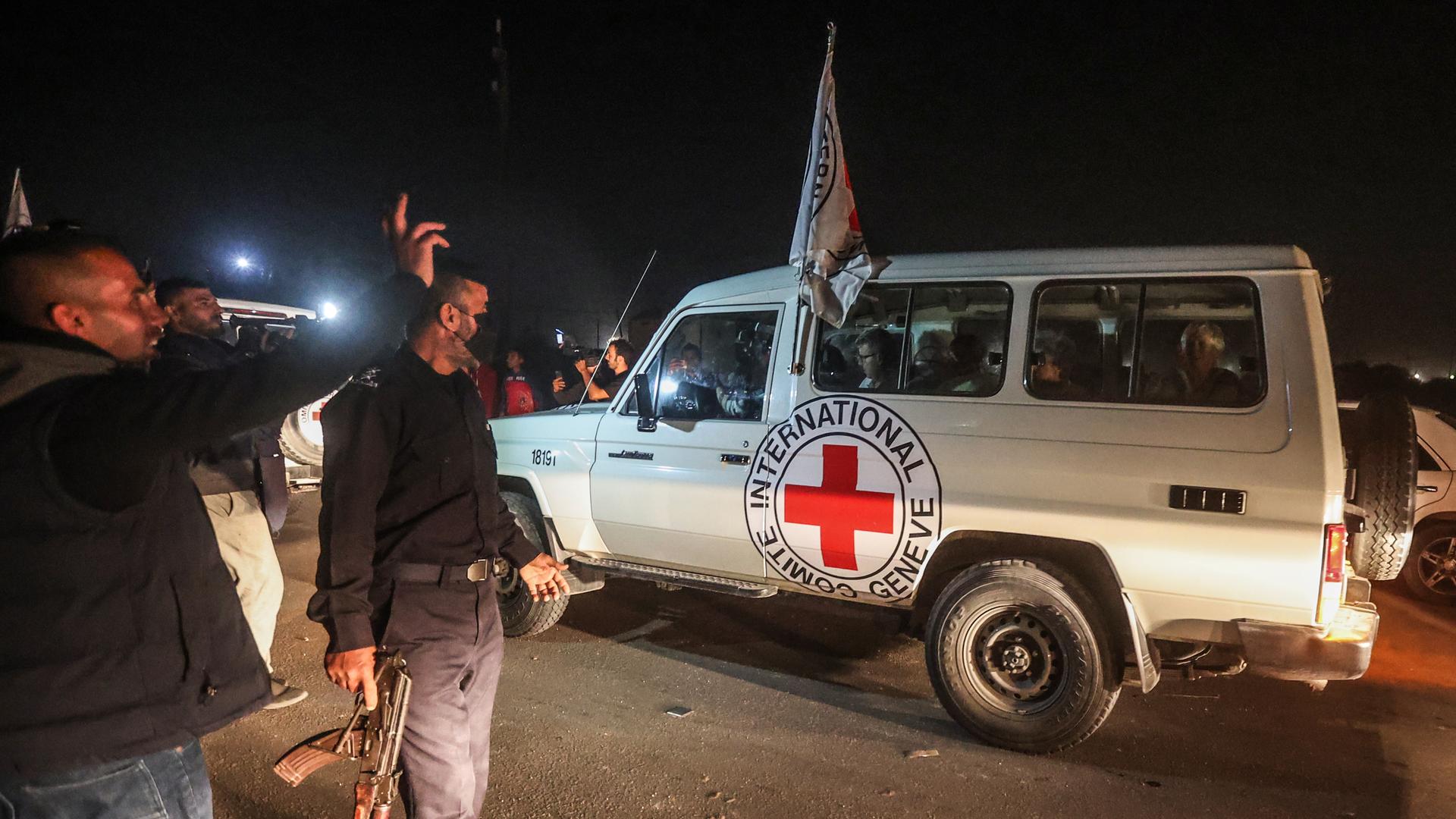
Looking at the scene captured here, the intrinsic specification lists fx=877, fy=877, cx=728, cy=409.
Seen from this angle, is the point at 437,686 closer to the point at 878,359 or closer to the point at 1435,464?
the point at 878,359

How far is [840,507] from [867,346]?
2.64ft

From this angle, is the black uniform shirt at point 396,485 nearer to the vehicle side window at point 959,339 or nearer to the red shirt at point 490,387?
the vehicle side window at point 959,339

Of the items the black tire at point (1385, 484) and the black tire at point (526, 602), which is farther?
the black tire at point (526, 602)

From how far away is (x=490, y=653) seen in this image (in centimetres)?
252

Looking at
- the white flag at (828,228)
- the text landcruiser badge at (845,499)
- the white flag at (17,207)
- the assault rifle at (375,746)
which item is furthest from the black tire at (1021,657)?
the white flag at (17,207)

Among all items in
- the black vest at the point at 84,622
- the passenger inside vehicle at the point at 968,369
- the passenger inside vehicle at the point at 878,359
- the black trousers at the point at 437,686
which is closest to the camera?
the black vest at the point at 84,622

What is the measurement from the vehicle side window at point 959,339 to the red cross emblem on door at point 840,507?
0.49 m

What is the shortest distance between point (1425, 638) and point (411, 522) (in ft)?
21.1

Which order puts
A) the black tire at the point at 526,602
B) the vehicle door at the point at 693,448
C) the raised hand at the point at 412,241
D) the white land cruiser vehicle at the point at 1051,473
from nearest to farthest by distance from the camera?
the raised hand at the point at 412,241 < the white land cruiser vehicle at the point at 1051,473 < the vehicle door at the point at 693,448 < the black tire at the point at 526,602

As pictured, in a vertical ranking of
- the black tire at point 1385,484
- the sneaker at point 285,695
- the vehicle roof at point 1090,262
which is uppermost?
the vehicle roof at point 1090,262

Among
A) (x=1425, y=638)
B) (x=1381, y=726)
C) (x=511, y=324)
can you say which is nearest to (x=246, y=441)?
(x=1381, y=726)

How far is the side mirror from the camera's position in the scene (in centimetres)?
474

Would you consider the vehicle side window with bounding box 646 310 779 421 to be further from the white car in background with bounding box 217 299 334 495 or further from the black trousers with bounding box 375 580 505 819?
the white car in background with bounding box 217 299 334 495

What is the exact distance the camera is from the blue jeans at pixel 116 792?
1463mm
